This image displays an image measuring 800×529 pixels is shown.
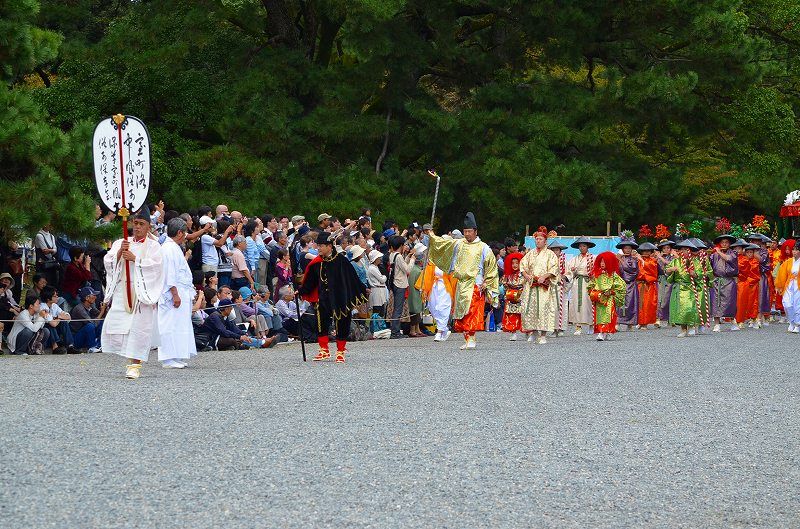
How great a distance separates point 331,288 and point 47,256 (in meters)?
3.62

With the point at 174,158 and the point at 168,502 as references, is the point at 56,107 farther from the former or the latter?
the point at 168,502

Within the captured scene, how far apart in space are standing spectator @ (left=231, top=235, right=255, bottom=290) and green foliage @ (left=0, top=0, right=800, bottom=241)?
28.2 feet

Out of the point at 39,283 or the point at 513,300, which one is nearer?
the point at 39,283

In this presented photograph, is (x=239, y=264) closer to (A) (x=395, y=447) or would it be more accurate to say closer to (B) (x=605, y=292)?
(B) (x=605, y=292)

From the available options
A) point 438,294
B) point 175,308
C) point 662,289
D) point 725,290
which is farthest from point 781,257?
point 175,308

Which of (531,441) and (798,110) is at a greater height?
(798,110)

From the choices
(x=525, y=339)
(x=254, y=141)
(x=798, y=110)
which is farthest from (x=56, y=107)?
(x=798, y=110)

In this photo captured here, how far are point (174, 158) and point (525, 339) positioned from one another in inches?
390

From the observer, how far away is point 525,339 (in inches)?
812

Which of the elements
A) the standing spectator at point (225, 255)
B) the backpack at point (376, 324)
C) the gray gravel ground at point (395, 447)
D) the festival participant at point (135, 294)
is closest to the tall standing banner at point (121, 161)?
the festival participant at point (135, 294)

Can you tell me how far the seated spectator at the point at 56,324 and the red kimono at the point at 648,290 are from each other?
11556 mm

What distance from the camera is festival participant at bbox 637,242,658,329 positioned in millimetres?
23703

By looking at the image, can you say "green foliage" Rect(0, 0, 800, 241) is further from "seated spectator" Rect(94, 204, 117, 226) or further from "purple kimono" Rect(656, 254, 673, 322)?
"seated spectator" Rect(94, 204, 117, 226)

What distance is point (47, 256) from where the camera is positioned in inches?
629
